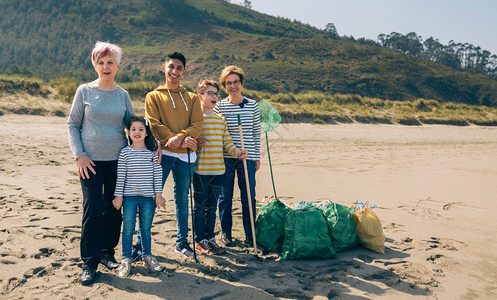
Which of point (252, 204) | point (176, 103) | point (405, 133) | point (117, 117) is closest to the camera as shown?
point (117, 117)

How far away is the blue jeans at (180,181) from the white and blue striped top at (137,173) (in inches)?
8.8

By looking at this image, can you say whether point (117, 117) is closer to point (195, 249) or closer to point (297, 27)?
point (195, 249)

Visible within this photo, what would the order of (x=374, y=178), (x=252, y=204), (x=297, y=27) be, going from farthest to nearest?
(x=297, y=27)
(x=374, y=178)
(x=252, y=204)

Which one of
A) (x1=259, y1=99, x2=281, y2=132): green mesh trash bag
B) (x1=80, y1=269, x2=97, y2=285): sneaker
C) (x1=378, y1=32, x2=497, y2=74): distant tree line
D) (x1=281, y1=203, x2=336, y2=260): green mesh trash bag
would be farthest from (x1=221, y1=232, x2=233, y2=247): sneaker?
(x1=378, y1=32, x2=497, y2=74): distant tree line

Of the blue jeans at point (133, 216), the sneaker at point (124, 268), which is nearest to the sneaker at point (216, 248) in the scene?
the blue jeans at point (133, 216)

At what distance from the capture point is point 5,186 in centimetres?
645

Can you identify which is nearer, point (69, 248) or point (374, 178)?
point (69, 248)

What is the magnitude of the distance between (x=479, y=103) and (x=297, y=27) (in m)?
36.8

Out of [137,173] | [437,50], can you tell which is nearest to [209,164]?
[137,173]

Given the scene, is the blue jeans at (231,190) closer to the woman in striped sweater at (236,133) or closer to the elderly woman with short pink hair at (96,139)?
the woman in striped sweater at (236,133)

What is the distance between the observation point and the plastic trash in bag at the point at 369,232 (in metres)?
4.36

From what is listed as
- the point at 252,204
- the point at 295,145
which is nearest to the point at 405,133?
the point at 295,145

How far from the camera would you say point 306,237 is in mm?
4102

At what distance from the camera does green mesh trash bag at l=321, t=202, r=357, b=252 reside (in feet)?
14.1
